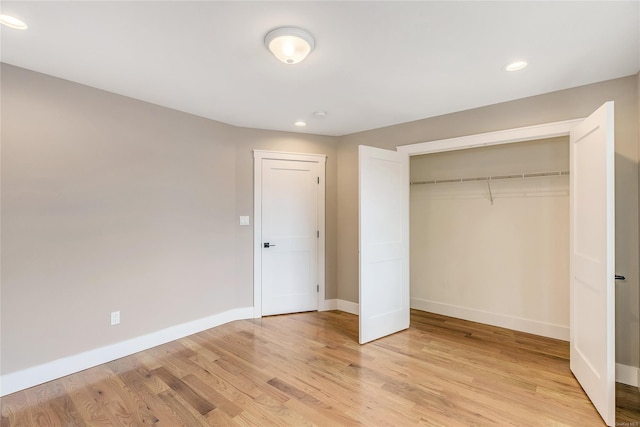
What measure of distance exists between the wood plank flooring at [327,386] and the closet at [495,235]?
402mm

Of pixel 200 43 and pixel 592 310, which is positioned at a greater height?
pixel 200 43

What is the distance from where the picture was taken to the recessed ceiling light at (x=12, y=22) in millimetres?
1676

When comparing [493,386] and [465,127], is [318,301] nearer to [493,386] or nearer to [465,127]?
[493,386]

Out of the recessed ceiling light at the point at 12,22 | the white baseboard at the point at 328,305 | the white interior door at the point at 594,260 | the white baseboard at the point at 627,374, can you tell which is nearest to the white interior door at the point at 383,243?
the white baseboard at the point at 328,305

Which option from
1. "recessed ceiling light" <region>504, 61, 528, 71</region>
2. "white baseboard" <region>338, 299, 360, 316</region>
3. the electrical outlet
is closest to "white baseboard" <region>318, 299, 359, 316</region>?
"white baseboard" <region>338, 299, 360, 316</region>

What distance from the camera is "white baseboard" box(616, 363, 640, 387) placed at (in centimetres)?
226

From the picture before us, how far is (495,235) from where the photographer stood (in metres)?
3.48

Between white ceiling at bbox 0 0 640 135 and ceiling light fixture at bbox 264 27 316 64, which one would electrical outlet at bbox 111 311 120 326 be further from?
ceiling light fixture at bbox 264 27 316 64

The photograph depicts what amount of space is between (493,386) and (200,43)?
329cm

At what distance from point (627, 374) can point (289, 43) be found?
3556 mm

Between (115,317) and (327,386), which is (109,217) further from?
(327,386)

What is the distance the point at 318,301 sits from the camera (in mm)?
4070

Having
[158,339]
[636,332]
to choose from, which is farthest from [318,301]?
[636,332]

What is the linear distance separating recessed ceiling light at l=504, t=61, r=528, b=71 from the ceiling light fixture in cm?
151
